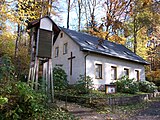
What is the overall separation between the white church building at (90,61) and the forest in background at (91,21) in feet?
6.35

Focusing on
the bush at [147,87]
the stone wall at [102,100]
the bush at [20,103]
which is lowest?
the stone wall at [102,100]

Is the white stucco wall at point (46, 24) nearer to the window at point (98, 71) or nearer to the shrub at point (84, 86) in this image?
the shrub at point (84, 86)

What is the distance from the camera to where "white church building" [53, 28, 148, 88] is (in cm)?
1631

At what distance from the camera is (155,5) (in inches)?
400

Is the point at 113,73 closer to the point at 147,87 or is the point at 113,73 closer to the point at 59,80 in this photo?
the point at 147,87

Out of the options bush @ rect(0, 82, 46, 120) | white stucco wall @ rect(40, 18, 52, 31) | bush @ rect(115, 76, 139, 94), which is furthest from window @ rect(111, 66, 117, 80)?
bush @ rect(0, 82, 46, 120)

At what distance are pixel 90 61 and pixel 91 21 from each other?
3527 millimetres

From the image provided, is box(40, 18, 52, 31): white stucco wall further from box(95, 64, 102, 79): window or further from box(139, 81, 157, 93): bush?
box(139, 81, 157, 93): bush

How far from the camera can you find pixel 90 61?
16.4 meters

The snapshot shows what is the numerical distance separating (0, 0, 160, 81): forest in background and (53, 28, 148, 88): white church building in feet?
6.35

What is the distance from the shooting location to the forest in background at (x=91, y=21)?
9422 mm

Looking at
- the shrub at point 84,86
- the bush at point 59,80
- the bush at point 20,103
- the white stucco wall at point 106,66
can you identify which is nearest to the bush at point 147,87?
the white stucco wall at point 106,66

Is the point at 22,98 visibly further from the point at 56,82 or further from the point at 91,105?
the point at 56,82

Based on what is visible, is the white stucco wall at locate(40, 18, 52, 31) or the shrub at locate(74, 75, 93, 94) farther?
the shrub at locate(74, 75, 93, 94)
